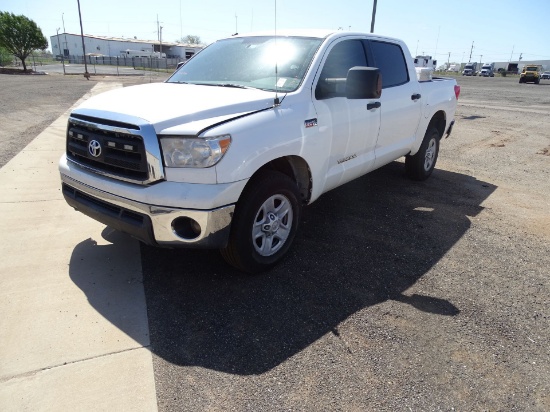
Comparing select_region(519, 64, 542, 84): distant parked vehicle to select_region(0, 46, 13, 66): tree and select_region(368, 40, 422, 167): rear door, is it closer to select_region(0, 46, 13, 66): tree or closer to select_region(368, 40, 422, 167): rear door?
select_region(368, 40, 422, 167): rear door

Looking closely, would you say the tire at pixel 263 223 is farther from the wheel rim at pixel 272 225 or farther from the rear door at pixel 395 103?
the rear door at pixel 395 103

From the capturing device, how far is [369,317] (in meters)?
3.01

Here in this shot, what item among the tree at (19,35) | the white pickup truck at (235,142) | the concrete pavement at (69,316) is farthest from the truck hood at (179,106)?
the tree at (19,35)

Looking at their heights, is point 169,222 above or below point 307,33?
below

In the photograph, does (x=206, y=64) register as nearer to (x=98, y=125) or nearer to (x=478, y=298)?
(x=98, y=125)

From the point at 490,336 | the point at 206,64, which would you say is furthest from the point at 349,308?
the point at 206,64

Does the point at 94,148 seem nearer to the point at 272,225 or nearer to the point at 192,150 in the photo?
the point at 192,150

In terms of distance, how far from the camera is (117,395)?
2281mm

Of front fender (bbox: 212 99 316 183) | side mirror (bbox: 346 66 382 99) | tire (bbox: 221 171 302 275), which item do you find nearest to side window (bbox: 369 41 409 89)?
side mirror (bbox: 346 66 382 99)

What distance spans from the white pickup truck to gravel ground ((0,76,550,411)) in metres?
0.47

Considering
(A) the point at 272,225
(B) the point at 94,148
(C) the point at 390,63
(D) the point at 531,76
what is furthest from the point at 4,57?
(D) the point at 531,76

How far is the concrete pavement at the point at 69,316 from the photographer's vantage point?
2289 millimetres

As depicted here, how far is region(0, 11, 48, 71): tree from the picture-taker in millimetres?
40031

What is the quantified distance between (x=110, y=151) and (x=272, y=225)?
138cm
